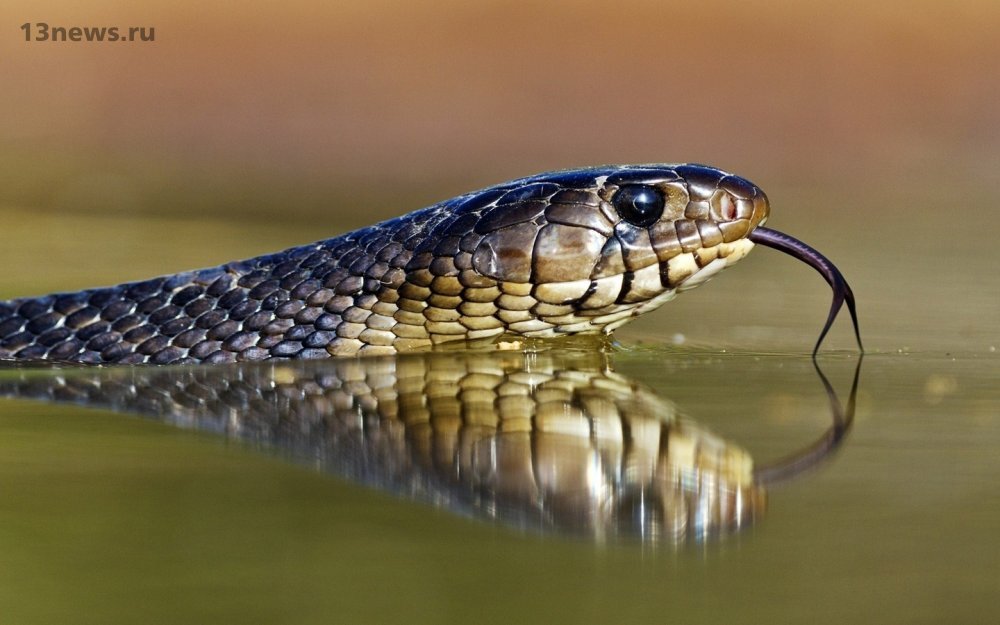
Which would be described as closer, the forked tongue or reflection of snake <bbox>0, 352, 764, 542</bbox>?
reflection of snake <bbox>0, 352, 764, 542</bbox>

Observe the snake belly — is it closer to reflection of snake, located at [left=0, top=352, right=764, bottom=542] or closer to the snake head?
the snake head

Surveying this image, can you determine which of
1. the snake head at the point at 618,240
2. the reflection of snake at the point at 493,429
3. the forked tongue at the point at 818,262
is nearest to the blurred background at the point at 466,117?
the forked tongue at the point at 818,262

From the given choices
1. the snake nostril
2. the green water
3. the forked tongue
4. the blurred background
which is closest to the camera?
the green water

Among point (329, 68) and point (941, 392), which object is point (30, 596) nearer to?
point (941, 392)

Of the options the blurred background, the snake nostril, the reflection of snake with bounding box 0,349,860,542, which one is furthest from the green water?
the blurred background

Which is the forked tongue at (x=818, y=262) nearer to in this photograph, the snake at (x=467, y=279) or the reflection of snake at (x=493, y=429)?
the snake at (x=467, y=279)

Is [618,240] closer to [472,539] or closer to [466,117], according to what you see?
[472,539]

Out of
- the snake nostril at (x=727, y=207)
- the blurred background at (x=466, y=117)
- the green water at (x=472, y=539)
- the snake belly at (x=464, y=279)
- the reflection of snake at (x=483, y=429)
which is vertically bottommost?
the green water at (x=472, y=539)
